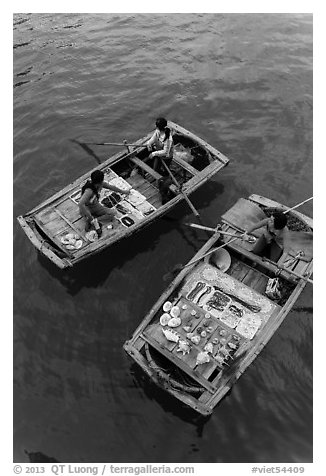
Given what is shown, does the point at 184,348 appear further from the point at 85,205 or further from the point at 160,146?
the point at 160,146

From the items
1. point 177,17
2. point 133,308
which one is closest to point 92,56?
point 177,17

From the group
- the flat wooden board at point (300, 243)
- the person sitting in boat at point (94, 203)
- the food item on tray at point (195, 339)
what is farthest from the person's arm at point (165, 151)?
the food item on tray at point (195, 339)

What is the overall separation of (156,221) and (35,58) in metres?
11.4

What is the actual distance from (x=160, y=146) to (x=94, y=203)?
11.3 feet

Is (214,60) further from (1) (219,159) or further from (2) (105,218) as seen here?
(2) (105,218)

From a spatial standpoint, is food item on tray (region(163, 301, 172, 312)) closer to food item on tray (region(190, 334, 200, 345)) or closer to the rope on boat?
food item on tray (region(190, 334, 200, 345))

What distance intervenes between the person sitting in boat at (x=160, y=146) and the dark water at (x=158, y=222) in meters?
1.75

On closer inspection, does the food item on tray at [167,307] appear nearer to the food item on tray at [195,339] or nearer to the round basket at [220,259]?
the food item on tray at [195,339]

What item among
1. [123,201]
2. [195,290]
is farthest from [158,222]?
[195,290]

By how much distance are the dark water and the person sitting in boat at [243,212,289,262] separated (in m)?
1.91

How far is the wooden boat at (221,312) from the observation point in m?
9.86

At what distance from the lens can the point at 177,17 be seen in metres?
21.3

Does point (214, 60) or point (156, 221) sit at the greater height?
point (214, 60)
